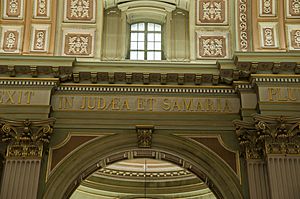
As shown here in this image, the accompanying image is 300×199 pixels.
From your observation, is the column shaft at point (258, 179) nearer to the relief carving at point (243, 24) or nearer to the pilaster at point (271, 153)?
the pilaster at point (271, 153)

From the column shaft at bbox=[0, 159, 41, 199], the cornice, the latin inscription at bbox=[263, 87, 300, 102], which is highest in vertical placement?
the cornice

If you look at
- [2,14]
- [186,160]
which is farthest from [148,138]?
[2,14]

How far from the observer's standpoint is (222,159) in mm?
15297

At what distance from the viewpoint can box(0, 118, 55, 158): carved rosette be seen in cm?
1498

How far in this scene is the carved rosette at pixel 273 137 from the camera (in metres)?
14.8

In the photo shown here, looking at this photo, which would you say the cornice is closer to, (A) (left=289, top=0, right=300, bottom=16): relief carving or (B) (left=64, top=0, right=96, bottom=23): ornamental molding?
(B) (left=64, top=0, right=96, bottom=23): ornamental molding

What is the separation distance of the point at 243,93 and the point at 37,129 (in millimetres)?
5091

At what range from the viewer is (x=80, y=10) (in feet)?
57.1

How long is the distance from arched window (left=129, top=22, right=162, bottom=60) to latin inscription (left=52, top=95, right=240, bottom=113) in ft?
A: 5.83

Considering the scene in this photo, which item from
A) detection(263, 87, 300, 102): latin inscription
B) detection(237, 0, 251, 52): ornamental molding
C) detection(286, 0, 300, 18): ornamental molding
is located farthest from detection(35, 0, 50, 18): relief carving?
detection(286, 0, 300, 18): ornamental molding

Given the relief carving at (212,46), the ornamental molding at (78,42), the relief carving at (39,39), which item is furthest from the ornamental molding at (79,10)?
the relief carving at (212,46)

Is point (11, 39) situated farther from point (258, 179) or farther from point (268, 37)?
point (258, 179)

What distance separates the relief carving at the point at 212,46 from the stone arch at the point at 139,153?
8.85 ft

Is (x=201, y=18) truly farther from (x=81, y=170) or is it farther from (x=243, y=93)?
(x=81, y=170)
